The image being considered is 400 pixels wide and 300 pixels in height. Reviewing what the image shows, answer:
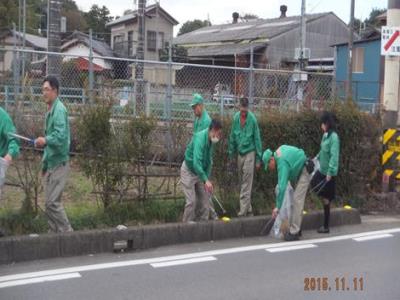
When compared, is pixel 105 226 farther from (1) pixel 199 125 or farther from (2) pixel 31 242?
(1) pixel 199 125

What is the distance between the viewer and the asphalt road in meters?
5.53

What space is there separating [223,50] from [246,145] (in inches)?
1384

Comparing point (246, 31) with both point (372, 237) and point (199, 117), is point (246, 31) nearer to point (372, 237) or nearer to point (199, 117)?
point (199, 117)

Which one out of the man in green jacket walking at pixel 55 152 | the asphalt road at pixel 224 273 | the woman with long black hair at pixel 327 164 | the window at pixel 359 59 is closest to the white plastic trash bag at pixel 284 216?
the asphalt road at pixel 224 273

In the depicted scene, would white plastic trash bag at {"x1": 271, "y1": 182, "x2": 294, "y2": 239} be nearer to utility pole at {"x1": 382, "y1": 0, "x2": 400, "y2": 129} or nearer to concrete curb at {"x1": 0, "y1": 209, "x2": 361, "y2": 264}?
concrete curb at {"x1": 0, "y1": 209, "x2": 361, "y2": 264}

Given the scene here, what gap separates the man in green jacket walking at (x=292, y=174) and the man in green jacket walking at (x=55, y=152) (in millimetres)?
2576

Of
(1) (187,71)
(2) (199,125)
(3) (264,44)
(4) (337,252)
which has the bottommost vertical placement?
(4) (337,252)

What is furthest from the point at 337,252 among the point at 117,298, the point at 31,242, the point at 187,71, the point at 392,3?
the point at 187,71

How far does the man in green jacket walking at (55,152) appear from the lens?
664cm

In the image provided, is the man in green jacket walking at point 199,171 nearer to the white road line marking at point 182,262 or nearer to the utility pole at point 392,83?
the white road line marking at point 182,262

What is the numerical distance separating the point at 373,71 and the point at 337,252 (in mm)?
30969

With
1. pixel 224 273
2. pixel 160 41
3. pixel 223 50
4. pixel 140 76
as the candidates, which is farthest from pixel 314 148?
pixel 160 41

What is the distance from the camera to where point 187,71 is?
99.9 ft

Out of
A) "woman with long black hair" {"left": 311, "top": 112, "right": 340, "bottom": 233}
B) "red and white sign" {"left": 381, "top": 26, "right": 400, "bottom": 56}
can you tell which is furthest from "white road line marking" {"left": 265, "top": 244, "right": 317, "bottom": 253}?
"red and white sign" {"left": 381, "top": 26, "right": 400, "bottom": 56}
